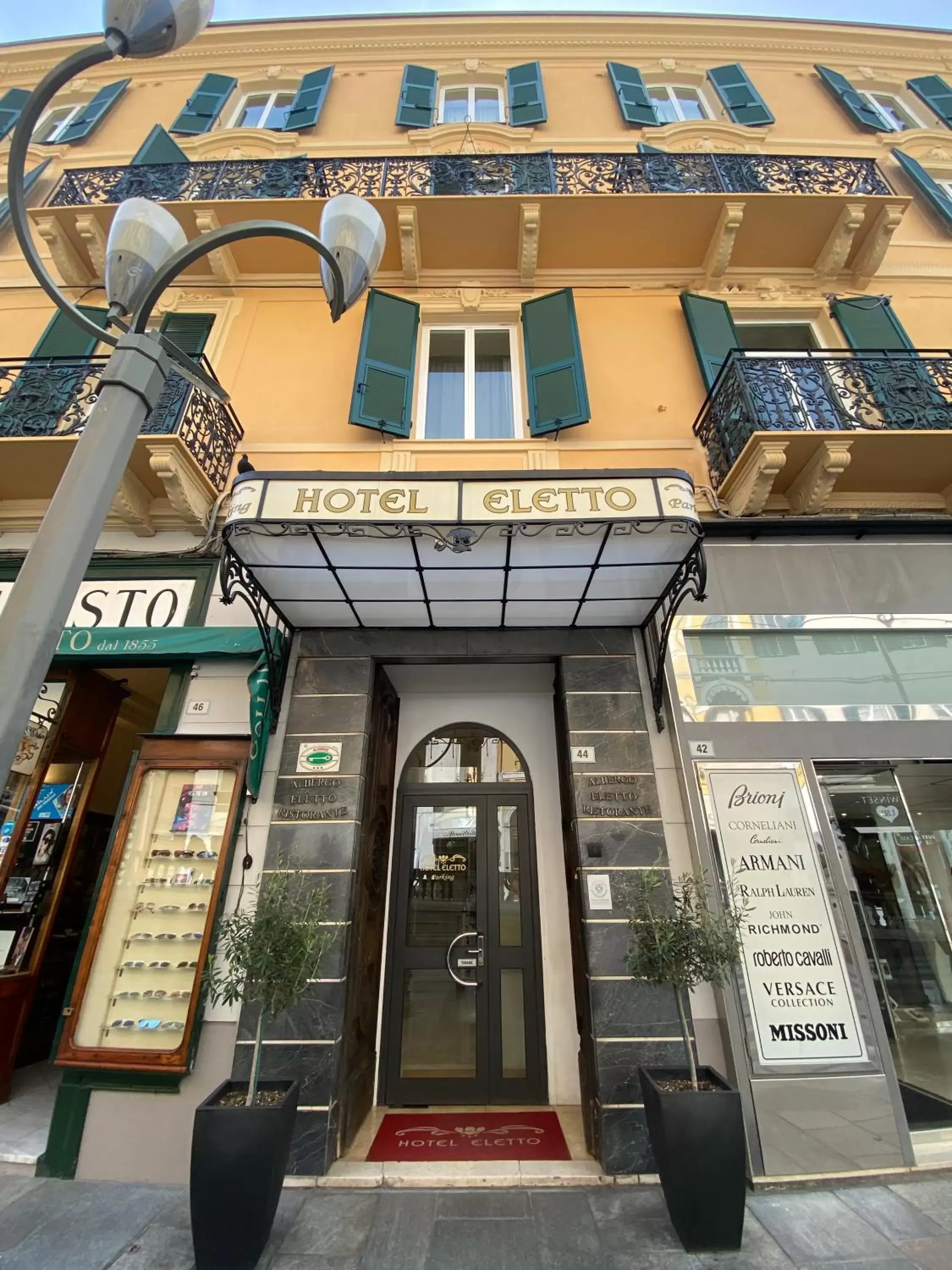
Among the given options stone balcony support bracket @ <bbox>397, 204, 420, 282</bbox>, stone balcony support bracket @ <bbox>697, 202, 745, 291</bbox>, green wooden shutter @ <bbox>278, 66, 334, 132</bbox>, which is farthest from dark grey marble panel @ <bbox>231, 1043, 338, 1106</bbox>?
green wooden shutter @ <bbox>278, 66, 334, 132</bbox>

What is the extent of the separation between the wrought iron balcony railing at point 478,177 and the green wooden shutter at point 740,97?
2.68 m

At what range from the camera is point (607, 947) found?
4.31 m

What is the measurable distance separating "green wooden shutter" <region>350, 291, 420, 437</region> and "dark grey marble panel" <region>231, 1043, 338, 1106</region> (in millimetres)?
5779

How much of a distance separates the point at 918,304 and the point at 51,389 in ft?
35.9

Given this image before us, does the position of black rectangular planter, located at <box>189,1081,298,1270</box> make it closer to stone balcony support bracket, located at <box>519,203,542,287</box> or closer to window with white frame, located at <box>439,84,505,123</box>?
stone balcony support bracket, located at <box>519,203,542,287</box>

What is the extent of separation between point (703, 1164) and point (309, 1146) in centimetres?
261

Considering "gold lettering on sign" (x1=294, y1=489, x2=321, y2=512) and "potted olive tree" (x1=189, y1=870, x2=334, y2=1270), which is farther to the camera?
"gold lettering on sign" (x1=294, y1=489, x2=321, y2=512)

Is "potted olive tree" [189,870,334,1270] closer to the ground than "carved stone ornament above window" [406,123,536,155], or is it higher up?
closer to the ground

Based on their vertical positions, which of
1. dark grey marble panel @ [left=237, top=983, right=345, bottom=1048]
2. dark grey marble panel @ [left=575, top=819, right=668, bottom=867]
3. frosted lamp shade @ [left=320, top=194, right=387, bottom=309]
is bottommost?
dark grey marble panel @ [left=237, top=983, right=345, bottom=1048]

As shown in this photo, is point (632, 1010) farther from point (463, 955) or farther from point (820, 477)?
point (820, 477)

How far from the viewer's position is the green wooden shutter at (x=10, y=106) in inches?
397

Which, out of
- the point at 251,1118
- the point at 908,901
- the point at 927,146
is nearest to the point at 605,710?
the point at 908,901

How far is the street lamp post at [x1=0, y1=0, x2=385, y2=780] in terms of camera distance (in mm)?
1975

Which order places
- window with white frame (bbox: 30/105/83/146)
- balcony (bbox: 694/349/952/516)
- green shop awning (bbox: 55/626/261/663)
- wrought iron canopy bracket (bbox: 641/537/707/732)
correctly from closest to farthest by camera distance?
wrought iron canopy bracket (bbox: 641/537/707/732) < green shop awning (bbox: 55/626/261/663) < balcony (bbox: 694/349/952/516) < window with white frame (bbox: 30/105/83/146)
